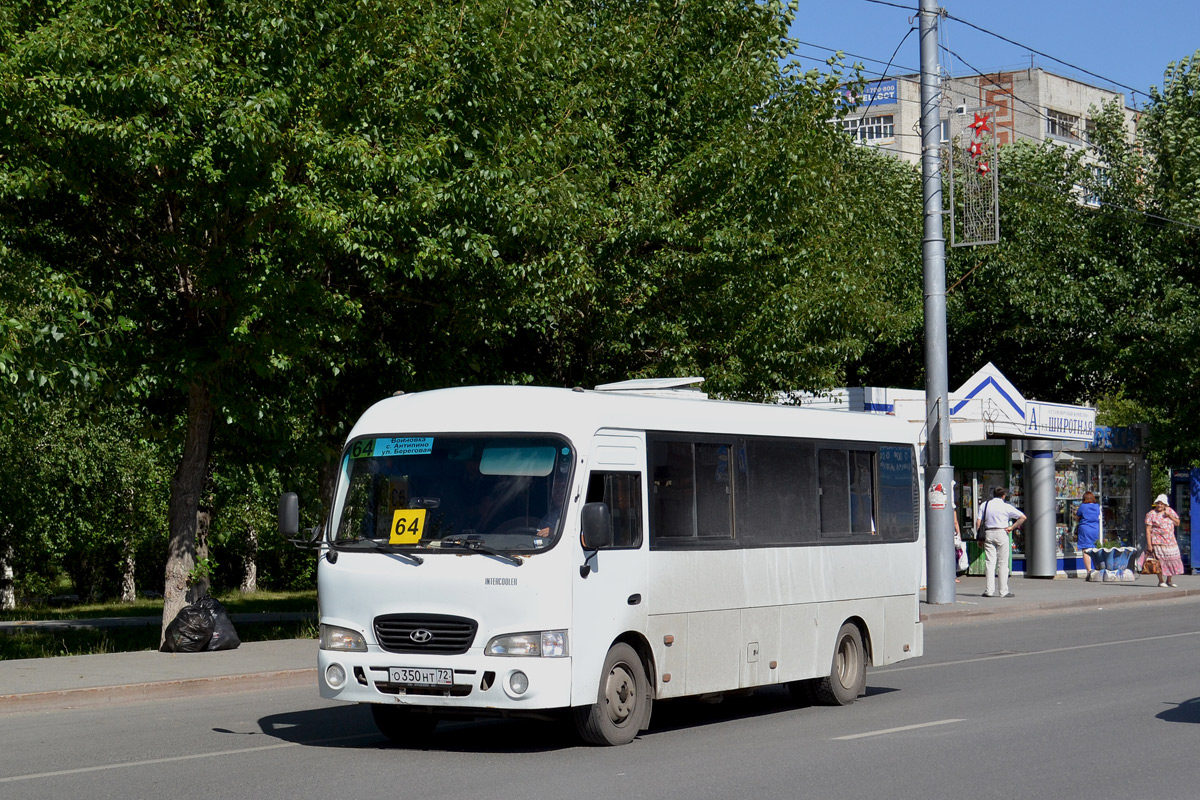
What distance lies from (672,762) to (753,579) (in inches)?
103

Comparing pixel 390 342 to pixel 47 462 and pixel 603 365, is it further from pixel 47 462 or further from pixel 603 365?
pixel 47 462

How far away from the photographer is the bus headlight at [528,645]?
9.98 meters

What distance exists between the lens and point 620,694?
10648 mm

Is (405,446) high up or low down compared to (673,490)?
up

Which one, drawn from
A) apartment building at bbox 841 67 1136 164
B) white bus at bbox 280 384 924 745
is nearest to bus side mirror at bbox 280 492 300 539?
white bus at bbox 280 384 924 745

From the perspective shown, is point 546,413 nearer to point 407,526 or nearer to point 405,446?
point 405,446

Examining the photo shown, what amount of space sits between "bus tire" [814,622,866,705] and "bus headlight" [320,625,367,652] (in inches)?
179

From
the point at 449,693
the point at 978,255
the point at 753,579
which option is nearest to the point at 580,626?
the point at 449,693

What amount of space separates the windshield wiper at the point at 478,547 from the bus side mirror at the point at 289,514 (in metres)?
1.25

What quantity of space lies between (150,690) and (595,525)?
260 inches

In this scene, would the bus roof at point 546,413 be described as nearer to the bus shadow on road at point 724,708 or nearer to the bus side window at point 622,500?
the bus side window at point 622,500

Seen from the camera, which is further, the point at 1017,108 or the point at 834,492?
the point at 1017,108

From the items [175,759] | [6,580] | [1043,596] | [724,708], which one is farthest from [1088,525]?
[6,580]

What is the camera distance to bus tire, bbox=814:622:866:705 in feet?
43.3
